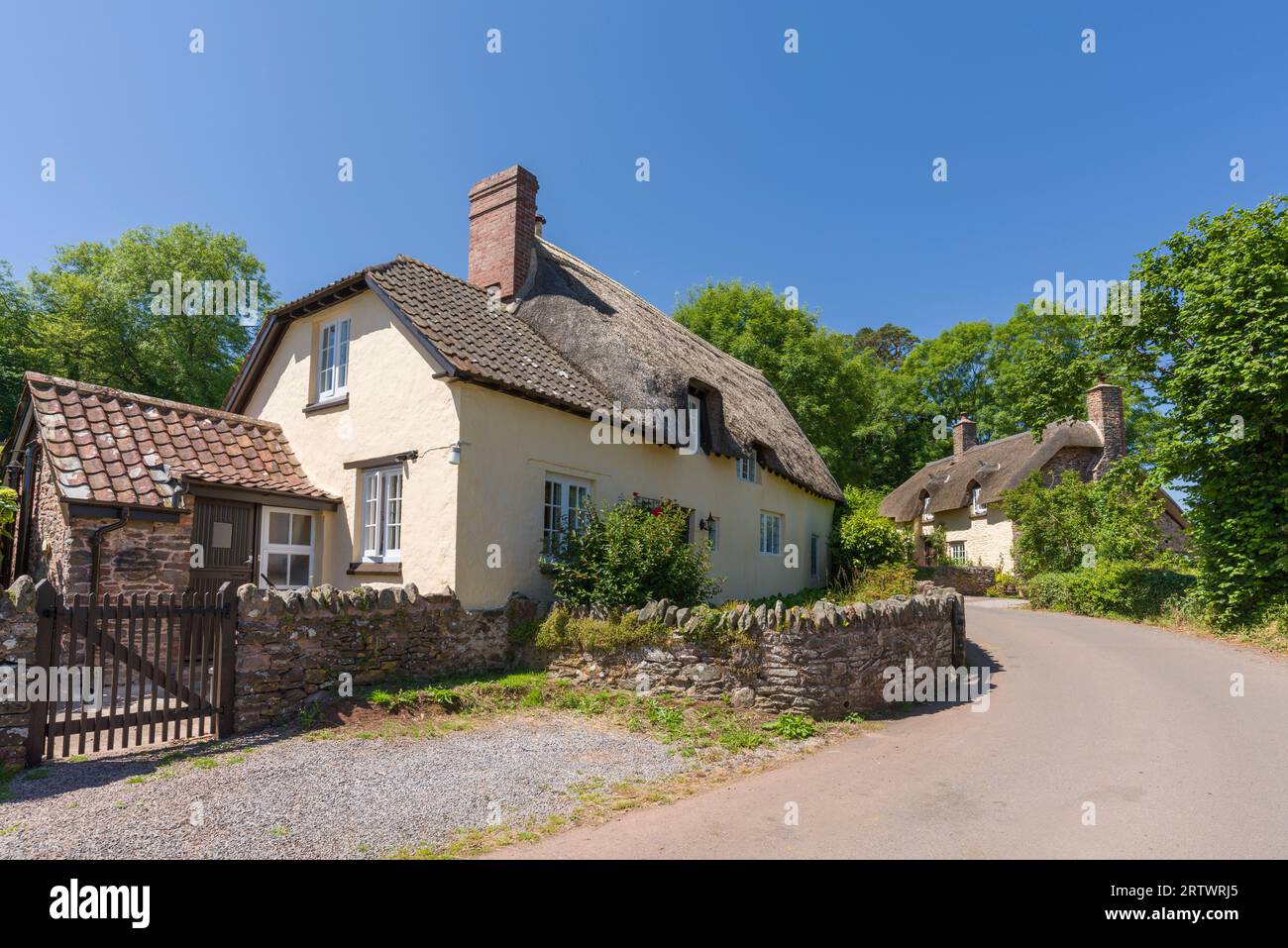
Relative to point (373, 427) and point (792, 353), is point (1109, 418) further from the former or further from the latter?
point (373, 427)

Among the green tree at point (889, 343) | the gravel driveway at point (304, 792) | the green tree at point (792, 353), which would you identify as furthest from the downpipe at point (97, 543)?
the green tree at point (889, 343)

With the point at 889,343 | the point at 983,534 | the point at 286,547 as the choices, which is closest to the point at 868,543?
the point at 983,534

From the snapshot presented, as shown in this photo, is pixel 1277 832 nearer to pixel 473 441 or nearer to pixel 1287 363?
pixel 473 441

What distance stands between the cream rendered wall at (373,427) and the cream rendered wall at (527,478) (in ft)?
0.91

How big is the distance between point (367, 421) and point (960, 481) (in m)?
29.9

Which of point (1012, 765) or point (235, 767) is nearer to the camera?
point (235, 767)

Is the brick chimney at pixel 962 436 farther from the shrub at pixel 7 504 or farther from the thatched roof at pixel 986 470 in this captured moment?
the shrub at pixel 7 504

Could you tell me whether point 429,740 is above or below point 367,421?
below

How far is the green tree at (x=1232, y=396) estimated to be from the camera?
13828mm

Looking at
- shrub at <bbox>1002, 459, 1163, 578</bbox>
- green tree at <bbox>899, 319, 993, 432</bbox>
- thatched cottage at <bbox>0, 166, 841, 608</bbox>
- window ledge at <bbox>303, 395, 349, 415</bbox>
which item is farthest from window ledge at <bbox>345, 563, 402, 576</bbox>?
green tree at <bbox>899, 319, 993, 432</bbox>

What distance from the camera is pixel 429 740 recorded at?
7578mm

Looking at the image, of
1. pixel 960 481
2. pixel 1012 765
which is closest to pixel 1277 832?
pixel 1012 765

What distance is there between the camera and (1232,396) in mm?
14234
